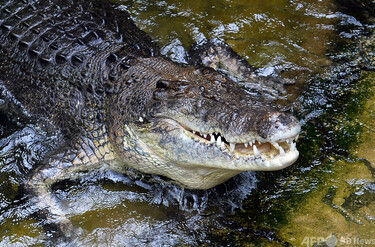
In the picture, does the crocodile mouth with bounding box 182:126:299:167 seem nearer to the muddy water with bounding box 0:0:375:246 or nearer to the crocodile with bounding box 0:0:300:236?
the crocodile with bounding box 0:0:300:236

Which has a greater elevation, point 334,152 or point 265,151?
point 265,151

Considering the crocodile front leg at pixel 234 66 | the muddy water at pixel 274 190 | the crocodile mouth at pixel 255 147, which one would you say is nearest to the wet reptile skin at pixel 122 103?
the crocodile mouth at pixel 255 147

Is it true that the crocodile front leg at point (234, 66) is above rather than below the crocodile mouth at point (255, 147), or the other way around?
below

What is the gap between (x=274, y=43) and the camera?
540 cm

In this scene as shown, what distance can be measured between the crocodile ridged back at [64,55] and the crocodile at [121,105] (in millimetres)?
11

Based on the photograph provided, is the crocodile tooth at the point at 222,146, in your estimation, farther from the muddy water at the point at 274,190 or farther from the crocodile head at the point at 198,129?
the muddy water at the point at 274,190

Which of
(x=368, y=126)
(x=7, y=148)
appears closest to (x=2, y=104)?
(x=7, y=148)

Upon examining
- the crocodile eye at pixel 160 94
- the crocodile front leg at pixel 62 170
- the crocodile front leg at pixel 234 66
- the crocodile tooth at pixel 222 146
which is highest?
the crocodile eye at pixel 160 94

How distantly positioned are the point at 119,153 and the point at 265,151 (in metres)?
1.55

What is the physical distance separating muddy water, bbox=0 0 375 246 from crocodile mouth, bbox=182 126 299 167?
791mm

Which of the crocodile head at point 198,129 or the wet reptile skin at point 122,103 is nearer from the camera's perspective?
the crocodile head at point 198,129

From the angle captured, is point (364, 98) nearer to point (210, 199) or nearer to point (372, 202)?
point (372, 202)

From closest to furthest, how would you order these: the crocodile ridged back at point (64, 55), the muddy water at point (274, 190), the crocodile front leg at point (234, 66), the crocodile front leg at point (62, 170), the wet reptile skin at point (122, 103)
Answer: the wet reptile skin at point (122, 103) → the muddy water at point (274, 190) → the crocodile front leg at point (62, 170) → the crocodile ridged back at point (64, 55) → the crocodile front leg at point (234, 66)

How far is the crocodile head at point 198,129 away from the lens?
9.46 feet
